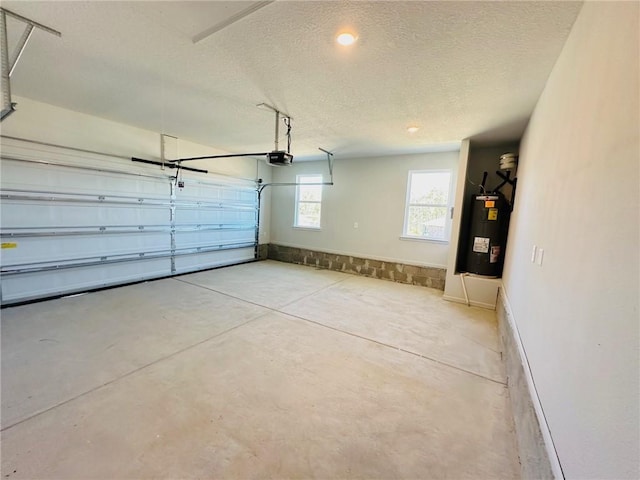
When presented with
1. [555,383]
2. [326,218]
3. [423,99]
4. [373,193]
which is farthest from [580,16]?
[326,218]

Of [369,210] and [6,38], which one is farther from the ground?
[6,38]

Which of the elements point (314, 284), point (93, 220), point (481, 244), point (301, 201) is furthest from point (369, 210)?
point (93, 220)

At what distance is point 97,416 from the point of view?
1.79 metres

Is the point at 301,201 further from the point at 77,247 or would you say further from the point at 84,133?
the point at 77,247

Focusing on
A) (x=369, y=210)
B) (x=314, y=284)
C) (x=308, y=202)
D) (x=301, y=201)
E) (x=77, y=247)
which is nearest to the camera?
(x=77, y=247)

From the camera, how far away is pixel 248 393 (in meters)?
2.08

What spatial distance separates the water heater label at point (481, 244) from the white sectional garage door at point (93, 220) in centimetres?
536

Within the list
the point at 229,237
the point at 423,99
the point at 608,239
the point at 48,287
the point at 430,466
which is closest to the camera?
the point at 608,239

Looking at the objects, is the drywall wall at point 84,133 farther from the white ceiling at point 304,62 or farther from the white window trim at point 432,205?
the white window trim at point 432,205

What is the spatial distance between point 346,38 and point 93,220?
461cm

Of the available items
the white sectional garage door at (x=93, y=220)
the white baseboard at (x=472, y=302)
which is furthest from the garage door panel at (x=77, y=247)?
the white baseboard at (x=472, y=302)

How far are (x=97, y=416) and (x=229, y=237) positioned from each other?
506 centimetres

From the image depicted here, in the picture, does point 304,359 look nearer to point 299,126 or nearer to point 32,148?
point 299,126

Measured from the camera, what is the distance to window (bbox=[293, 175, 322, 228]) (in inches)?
275
